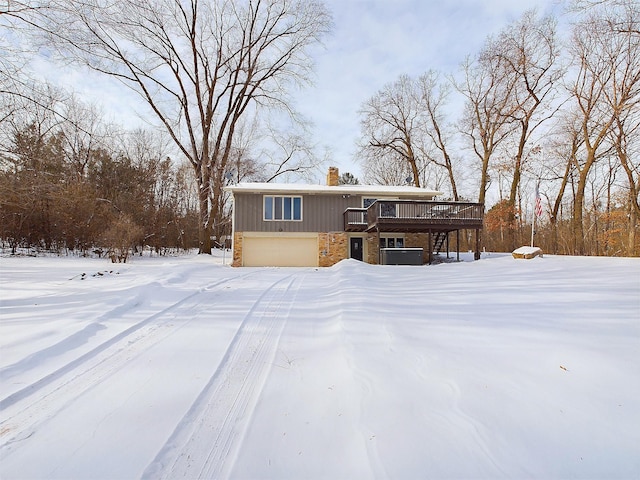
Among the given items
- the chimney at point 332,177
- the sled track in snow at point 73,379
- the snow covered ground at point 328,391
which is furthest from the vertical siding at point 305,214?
the sled track in snow at point 73,379

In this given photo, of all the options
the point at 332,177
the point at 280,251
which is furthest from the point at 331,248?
the point at 332,177

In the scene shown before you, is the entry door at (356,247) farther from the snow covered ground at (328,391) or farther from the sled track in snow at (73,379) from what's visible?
the sled track in snow at (73,379)

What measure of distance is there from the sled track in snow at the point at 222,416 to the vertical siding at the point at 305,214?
36.1 feet

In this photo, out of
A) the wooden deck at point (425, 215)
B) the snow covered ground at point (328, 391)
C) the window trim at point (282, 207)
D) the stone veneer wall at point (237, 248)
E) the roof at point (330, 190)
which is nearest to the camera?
the snow covered ground at point (328, 391)

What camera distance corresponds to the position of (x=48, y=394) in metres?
2.20

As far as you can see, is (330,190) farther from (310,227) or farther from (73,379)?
(73,379)

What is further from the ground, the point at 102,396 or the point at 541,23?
the point at 541,23

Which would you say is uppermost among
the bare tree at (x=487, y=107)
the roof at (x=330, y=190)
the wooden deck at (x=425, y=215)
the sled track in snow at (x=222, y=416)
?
the bare tree at (x=487, y=107)

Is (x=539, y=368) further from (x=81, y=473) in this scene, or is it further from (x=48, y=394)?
(x=48, y=394)

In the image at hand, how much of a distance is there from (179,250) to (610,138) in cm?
2715

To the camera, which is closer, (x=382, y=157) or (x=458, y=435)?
(x=458, y=435)

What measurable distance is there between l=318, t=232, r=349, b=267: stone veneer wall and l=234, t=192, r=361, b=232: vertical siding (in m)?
0.30

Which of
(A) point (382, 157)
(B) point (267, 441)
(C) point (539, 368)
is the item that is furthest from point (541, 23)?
(B) point (267, 441)

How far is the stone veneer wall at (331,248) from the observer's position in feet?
47.6
